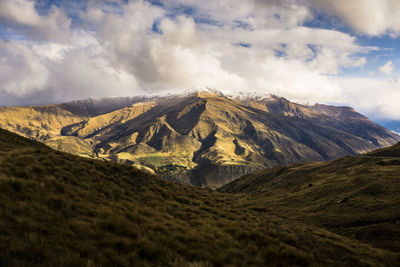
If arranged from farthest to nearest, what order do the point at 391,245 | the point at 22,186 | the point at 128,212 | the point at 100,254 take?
the point at 391,245 → the point at 128,212 → the point at 22,186 → the point at 100,254

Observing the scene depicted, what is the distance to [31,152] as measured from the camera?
20.8 m

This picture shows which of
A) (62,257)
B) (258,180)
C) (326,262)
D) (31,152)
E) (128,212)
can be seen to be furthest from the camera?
(258,180)

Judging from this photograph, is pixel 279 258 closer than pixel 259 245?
Yes

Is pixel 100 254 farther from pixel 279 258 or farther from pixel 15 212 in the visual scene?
pixel 279 258

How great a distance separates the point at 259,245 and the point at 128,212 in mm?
8838

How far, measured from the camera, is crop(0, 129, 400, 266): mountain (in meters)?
8.98

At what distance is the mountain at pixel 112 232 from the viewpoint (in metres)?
8.98

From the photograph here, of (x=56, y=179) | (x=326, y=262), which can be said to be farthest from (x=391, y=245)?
(x=56, y=179)

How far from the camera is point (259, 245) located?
49.4 ft

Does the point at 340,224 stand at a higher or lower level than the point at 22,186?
lower

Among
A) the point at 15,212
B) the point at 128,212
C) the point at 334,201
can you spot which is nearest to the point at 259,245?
the point at 128,212

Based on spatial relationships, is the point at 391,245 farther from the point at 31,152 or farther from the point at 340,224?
the point at 31,152

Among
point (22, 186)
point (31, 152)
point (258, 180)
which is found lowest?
point (258, 180)

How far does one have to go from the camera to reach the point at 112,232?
1160 centimetres
